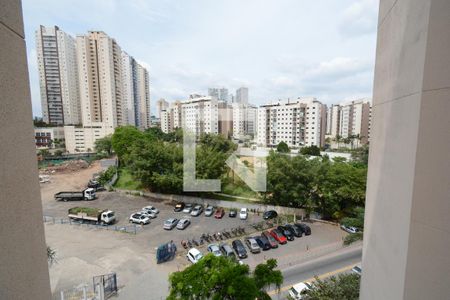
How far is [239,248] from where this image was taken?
774cm

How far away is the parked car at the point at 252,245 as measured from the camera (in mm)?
7824

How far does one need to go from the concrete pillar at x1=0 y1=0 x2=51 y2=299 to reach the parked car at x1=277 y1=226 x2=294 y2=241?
8.89 meters

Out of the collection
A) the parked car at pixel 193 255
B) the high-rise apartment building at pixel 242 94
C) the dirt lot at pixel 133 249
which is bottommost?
the dirt lot at pixel 133 249

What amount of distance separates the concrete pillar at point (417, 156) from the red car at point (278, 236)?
7.18 metres

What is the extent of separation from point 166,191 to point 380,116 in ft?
42.3

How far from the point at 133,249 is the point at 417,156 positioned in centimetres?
884

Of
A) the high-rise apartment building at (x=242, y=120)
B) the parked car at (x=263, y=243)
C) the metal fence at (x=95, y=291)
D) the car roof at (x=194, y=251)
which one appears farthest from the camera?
the high-rise apartment building at (x=242, y=120)

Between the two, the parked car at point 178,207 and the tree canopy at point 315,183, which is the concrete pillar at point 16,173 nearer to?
the tree canopy at point 315,183

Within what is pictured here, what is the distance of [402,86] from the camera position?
1.47 metres

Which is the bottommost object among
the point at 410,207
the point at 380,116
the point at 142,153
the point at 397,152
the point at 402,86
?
the point at 142,153

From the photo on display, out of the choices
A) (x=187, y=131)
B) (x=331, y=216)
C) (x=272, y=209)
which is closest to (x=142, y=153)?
(x=187, y=131)

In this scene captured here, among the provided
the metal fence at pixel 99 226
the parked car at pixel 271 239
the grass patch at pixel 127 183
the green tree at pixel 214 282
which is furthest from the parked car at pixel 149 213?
the green tree at pixel 214 282

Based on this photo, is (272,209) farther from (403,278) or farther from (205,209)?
(403,278)

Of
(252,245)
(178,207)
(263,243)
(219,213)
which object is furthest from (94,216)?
(263,243)
